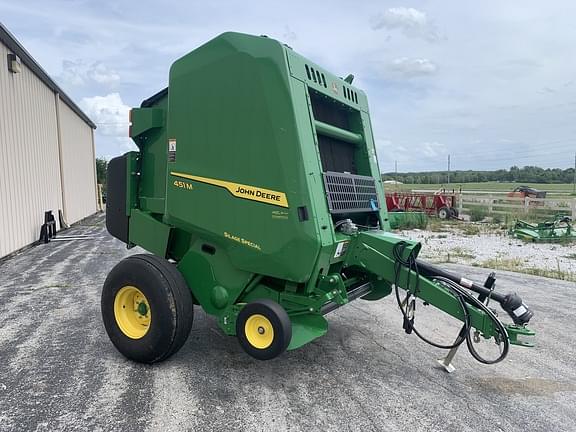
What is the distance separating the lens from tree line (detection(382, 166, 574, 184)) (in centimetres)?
6071

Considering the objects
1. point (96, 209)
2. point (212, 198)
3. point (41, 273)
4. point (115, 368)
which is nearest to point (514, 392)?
point (212, 198)

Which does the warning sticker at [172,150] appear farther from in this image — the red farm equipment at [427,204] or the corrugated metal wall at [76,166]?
the red farm equipment at [427,204]

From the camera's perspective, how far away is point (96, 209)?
23016mm

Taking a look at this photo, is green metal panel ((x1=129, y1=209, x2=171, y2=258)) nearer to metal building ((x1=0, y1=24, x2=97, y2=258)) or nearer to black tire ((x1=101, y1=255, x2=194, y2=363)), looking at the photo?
black tire ((x1=101, y1=255, x2=194, y2=363))

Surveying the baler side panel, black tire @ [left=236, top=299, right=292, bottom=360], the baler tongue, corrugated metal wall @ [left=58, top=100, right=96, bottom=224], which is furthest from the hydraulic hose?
corrugated metal wall @ [left=58, top=100, right=96, bottom=224]

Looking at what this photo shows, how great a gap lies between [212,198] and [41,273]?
17.0 feet

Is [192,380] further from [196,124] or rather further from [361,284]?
[196,124]

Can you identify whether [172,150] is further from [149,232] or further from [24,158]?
[24,158]

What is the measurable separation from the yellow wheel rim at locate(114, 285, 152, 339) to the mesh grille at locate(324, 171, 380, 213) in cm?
175

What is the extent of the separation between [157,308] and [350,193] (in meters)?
1.80

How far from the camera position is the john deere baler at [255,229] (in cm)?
321

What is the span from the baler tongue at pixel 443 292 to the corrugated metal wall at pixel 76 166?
13.6 m

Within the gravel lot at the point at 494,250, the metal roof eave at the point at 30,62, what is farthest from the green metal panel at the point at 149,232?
the metal roof eave at the point at 30,62

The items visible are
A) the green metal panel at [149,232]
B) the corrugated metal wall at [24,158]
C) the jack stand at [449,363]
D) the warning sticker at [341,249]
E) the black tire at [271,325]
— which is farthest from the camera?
the corrugated metal wall at [24,158]
